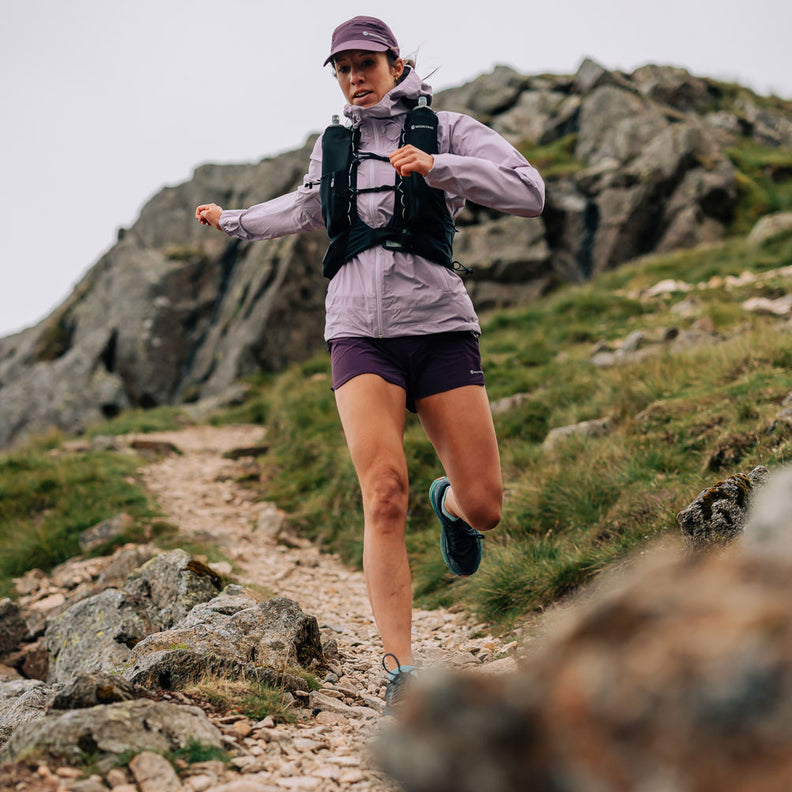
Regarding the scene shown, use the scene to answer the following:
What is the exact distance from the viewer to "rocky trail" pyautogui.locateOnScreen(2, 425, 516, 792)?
7.68 ft

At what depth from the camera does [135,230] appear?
26625 millimetres

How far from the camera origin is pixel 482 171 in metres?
3.64

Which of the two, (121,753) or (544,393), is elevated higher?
(121,753)

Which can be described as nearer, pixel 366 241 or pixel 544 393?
pixel 366 241

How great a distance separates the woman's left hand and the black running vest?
27 centimetres

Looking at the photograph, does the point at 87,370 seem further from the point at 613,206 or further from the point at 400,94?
the point at 400,94

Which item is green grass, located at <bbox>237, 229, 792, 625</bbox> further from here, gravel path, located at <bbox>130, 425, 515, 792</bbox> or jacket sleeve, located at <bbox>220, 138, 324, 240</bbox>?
jacket sleeve, located at <bbox>220, 138, 324, 240</bbox>

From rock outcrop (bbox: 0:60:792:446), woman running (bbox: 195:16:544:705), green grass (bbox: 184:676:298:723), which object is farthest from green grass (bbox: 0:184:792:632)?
rock outcrop (bbox: 0:60:792:446)

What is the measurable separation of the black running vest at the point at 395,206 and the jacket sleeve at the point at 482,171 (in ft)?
0.46

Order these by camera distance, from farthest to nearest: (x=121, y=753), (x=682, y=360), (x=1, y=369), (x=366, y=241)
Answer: (x=1, y=369), (x=682, y=360), (x=366, y=241), (x=121, y=753)

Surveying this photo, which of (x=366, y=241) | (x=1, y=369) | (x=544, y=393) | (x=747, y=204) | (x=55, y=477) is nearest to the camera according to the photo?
(x=366, y=241)

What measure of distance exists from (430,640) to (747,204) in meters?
18.7

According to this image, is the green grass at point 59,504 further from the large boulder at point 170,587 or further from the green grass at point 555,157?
the green grass at point 555,157

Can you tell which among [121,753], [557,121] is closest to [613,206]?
[557,121]
